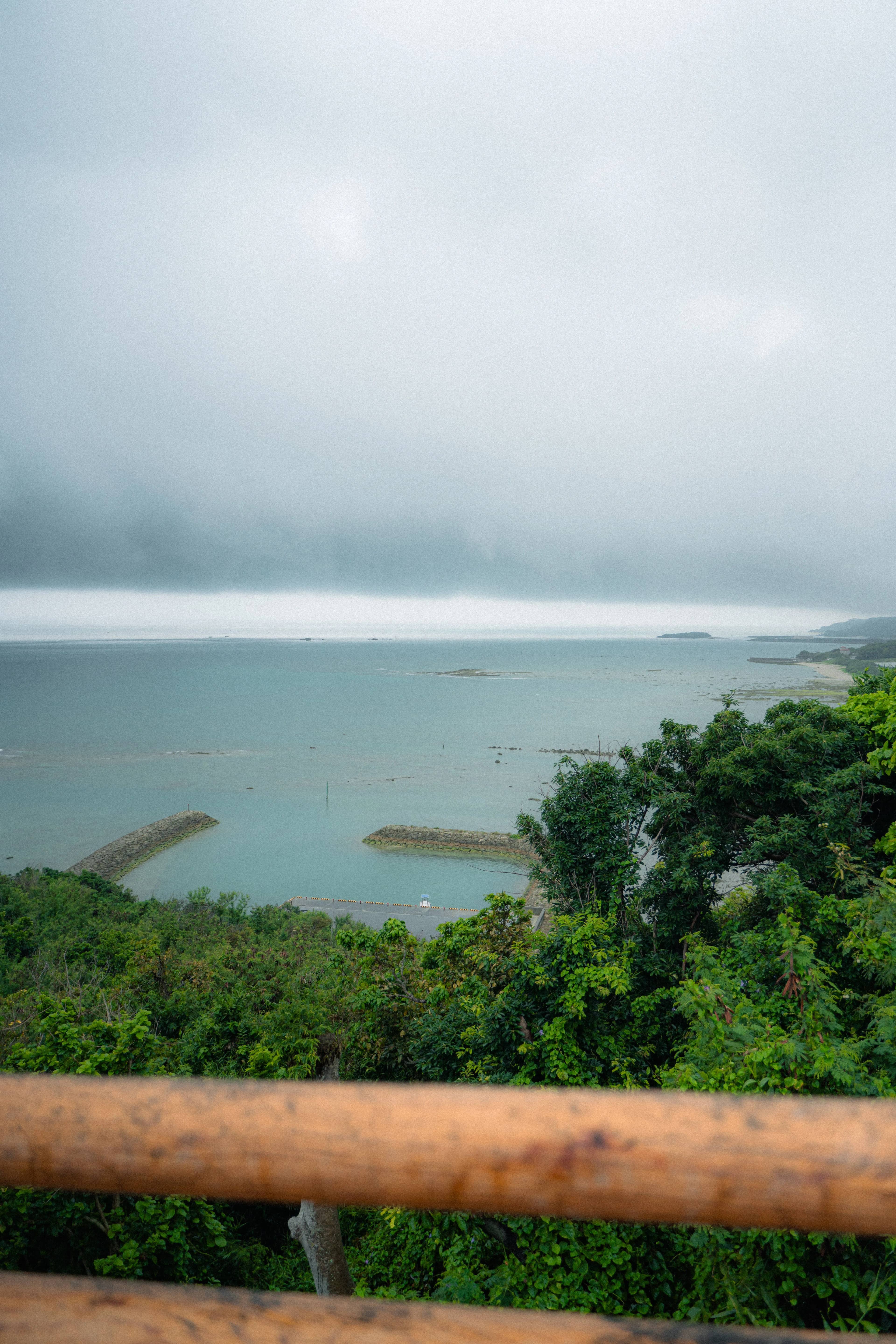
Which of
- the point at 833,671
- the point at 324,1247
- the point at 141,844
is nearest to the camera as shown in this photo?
the point at 324,1247

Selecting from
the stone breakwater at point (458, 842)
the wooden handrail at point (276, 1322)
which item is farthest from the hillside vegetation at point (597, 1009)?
the stone breakwater at point (458, 842)

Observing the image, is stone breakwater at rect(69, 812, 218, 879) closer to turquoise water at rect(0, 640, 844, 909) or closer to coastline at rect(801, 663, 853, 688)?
turquoise water at rect(0, 640, 844, 909)

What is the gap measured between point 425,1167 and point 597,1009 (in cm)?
648

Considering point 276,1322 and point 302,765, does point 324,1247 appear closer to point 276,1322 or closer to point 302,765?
point 276,1322

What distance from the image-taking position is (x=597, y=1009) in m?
6.74

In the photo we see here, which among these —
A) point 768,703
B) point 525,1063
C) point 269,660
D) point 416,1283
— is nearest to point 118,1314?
point 525,1063

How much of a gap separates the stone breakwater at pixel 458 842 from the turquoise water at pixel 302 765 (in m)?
0.69

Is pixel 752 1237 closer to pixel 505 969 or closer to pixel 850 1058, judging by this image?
pixel 850 1058

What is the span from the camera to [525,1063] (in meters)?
6.56

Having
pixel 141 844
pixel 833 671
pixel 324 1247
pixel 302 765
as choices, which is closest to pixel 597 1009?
pixel 324 1247

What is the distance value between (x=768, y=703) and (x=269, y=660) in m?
145

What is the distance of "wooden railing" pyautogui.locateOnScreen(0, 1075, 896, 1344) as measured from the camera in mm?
965

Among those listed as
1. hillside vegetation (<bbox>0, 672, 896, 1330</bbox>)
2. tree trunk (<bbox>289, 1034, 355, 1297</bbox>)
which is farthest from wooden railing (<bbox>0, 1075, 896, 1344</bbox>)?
tree trunk (<bbox>289, 1034, 355, 1297</bbox>)

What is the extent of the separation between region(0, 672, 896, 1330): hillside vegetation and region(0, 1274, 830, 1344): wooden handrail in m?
2.67
